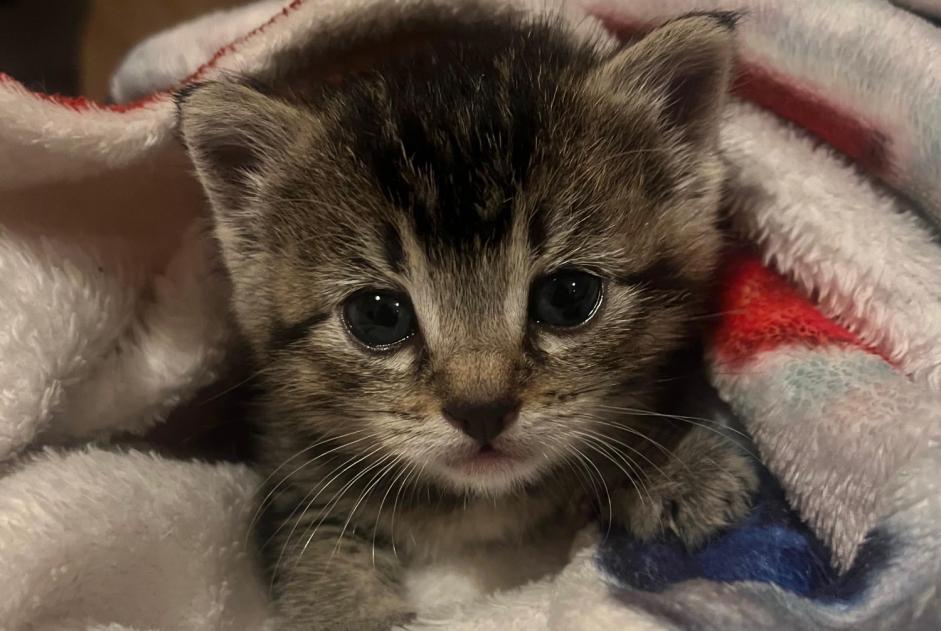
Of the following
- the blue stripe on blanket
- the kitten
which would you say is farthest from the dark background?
the blue stripe on blanket

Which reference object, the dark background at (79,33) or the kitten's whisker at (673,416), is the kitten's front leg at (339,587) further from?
the dark background at (79,33)

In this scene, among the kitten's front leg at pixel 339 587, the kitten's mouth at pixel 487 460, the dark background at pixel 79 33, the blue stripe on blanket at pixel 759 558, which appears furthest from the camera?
the dark background at pixel 79 33

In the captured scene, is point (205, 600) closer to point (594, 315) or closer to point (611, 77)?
point (594, 315)

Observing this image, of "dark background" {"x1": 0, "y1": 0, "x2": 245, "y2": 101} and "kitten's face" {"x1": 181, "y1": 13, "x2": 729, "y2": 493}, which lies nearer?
"kitten's face" {"x1": 181, "y1": 13, "x2": 729, "y2": 493}

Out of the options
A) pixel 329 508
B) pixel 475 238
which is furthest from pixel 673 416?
pixel 329 508

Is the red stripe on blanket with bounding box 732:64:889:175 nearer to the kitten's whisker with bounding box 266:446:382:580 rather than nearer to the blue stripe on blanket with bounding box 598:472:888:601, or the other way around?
the blue stripe on blanket with bounding box 598:472:888:601

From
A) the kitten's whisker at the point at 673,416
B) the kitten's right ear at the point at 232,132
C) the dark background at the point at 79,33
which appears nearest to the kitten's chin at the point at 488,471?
the kitten's whisker at the point at 673,416

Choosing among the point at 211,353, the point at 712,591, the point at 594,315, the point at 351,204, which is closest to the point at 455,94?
the point at 351,204
